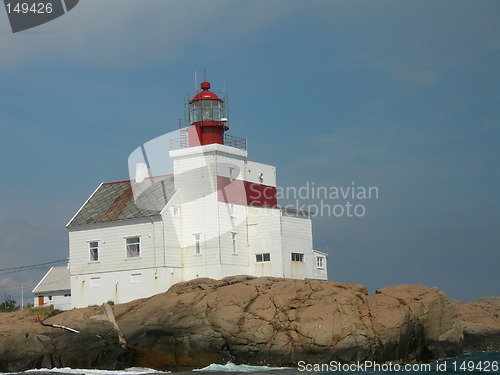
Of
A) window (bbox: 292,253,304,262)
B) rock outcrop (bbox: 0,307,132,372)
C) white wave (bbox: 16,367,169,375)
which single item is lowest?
white wave (bbox: 16,367,169,375)

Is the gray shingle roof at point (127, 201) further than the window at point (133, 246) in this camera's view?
Yes

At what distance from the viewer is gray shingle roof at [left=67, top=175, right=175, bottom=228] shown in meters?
35.3

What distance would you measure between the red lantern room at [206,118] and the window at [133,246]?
5.45 metres

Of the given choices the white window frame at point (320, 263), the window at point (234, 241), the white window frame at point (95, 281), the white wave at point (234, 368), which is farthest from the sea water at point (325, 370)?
the white window frame at point (320, 263)

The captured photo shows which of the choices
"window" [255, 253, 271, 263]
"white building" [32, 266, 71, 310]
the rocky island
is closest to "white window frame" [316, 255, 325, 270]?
"window" [255, 253, 271, 263]

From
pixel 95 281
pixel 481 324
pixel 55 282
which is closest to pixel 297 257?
pixel 481 324

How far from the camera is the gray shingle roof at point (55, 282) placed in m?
46.5

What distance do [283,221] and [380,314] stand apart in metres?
11.3

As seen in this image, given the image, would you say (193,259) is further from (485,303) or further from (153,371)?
(485,303)

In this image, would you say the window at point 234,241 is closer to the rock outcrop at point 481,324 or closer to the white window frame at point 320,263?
the white window frame at point 320,263

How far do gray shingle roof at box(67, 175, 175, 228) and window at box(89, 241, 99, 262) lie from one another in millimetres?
1035

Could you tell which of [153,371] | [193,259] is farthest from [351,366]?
[193,259]

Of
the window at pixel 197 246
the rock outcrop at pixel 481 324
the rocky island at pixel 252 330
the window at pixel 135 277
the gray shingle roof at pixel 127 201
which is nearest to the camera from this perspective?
the rocky island at pixel 252 330

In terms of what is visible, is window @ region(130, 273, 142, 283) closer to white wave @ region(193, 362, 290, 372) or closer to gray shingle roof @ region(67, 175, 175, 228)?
gray shingle roof @ region(67, 175, 175, 228)
